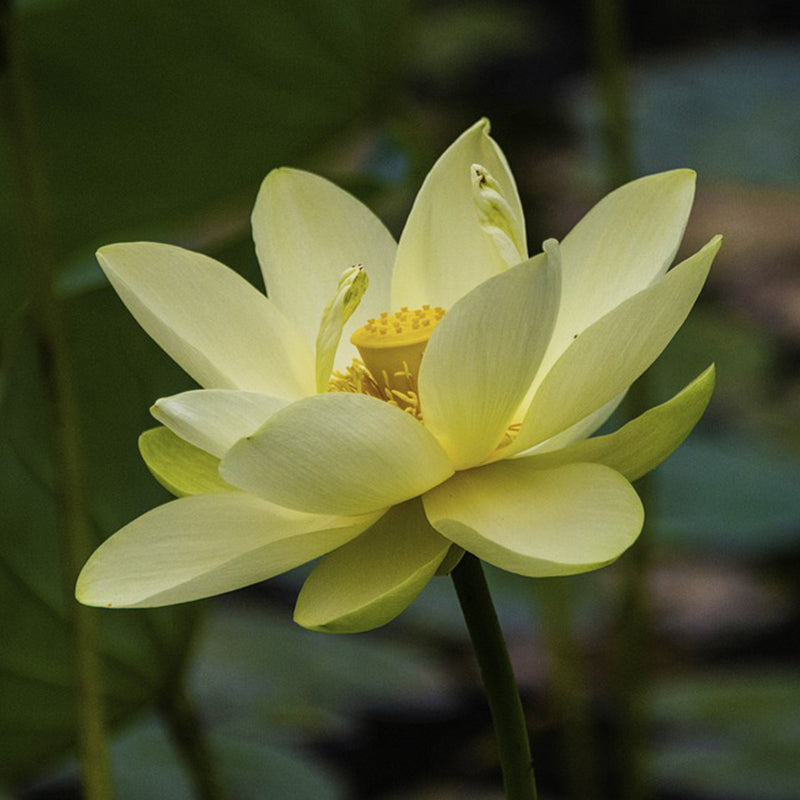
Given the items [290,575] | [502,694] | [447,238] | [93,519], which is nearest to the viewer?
[502,694]

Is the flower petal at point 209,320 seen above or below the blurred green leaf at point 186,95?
below

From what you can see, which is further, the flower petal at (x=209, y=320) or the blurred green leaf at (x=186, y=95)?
the blurred green leaf at (x=186, y=95)

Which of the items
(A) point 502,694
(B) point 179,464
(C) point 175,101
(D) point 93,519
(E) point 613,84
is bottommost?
(A) point 502,694

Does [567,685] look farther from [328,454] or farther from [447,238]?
[328,454]

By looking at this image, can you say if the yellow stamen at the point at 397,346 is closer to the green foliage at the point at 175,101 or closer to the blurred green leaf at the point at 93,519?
the blurred green leaf at the point at 93,519

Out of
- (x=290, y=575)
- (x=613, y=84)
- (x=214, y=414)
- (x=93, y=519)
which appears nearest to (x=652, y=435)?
(x=214, y=414)

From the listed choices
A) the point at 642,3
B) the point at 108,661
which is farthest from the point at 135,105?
the point at 642,3

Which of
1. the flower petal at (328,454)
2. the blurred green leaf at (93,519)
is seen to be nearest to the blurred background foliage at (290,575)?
the blurred green leaf at (93,519)

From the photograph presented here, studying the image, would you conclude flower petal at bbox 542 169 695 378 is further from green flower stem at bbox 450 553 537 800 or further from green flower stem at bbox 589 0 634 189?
green flower stem at bbox 589 0 634 189
